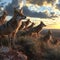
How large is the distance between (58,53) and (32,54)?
2.81ft

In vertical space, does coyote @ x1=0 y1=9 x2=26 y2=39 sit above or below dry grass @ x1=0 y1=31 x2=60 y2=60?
above

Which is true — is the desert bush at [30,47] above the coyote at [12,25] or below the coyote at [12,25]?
below

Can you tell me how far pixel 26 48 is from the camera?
11.9 metres

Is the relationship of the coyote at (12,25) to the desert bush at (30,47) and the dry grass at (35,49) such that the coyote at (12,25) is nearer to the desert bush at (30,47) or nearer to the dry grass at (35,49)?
the dry grass at (35,49)

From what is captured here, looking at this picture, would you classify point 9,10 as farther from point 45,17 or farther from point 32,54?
point 32,54

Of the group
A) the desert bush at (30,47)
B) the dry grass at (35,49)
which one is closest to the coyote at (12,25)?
the dry grass at (35,49)

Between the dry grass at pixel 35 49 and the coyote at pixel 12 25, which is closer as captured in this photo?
the coyote at pixel 12 25

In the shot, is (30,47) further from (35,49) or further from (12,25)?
(12,25)

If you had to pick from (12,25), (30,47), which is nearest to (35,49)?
(30,47)

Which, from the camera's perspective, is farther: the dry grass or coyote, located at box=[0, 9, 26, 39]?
the dry grass

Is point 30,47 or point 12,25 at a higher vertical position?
point 12,25

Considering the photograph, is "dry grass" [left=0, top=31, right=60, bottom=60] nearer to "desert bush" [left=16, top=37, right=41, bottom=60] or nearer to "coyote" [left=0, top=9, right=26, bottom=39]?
"desert bush" [left=16, top=37, right=41, bottom=60]

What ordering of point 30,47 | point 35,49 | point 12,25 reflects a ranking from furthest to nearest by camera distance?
point 30,47 → point 35,49 → point 12,25

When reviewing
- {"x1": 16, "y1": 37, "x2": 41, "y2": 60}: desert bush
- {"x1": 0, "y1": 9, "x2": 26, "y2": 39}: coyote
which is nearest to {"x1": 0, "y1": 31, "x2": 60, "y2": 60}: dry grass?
{"x1": 16, "y1": 37, "x2": 41, "y2": 60}: desert bush
